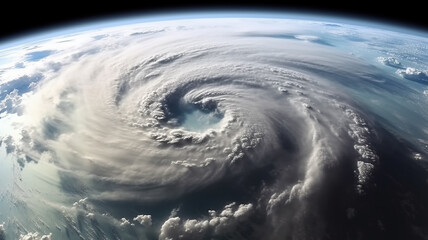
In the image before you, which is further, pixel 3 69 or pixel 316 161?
pixel 3 69

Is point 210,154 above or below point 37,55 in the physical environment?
below

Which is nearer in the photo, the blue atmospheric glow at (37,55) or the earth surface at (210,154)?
the earth surface at (210,154)

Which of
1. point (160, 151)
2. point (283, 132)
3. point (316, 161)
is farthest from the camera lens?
point (283, 132)

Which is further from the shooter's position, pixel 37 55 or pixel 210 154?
pixel 37 55

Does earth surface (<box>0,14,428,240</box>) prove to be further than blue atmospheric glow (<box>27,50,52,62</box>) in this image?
No

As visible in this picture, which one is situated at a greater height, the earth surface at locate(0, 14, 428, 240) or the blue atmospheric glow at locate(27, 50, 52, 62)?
the blue atmospheric glow at locate(27, 50, 52, 62)

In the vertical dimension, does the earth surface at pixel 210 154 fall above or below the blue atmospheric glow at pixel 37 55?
below

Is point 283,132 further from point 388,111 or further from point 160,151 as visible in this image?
point 388,111

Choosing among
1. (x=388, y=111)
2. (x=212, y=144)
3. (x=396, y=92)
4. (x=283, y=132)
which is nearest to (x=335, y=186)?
(x=283, y=132)
